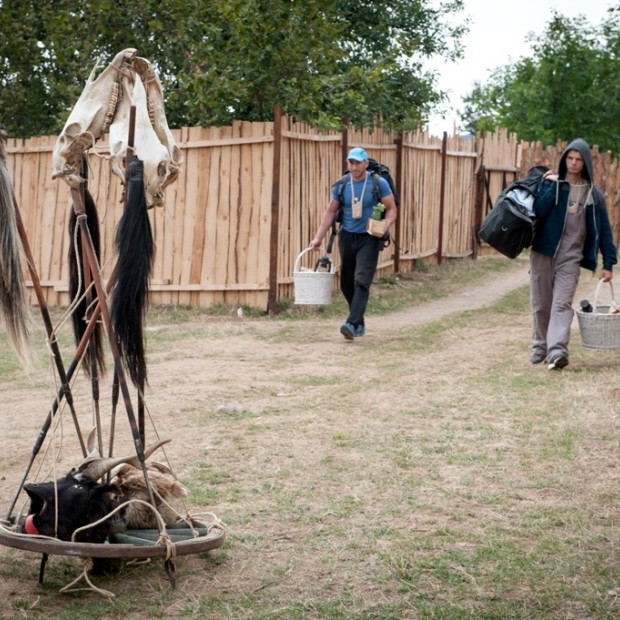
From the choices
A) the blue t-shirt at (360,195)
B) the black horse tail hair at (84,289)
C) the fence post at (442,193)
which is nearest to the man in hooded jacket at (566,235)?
the blue t-shirt at (360,195)

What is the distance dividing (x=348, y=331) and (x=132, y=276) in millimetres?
6764

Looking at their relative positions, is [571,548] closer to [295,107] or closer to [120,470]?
[120,470]

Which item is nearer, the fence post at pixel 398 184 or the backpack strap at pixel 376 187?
the backpack strap at pixel 376 187

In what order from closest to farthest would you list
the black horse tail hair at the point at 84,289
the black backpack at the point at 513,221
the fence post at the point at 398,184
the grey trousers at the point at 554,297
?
the black horse tail hair at the point at 84,289, the black backpack at the point at 513,221, the grey trousers at the point at 554,297, the fence post at the point at 398,184

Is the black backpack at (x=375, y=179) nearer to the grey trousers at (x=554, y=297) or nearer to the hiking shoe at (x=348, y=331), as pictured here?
the hiking shoe at (x=348, y=331)

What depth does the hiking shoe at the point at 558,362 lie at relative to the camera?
911 centimetres

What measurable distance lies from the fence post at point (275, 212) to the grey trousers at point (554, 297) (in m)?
4.02

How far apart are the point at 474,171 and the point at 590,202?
12.3m

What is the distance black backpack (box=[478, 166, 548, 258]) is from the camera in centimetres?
899

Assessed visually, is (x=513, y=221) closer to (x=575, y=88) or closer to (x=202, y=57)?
(x=202, y=57)

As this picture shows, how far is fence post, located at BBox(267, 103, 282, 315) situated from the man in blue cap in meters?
1.57

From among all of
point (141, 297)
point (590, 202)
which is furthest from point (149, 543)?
point (590, 202)

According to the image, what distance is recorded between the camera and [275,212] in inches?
497

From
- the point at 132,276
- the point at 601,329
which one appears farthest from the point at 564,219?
the point at 132,276
